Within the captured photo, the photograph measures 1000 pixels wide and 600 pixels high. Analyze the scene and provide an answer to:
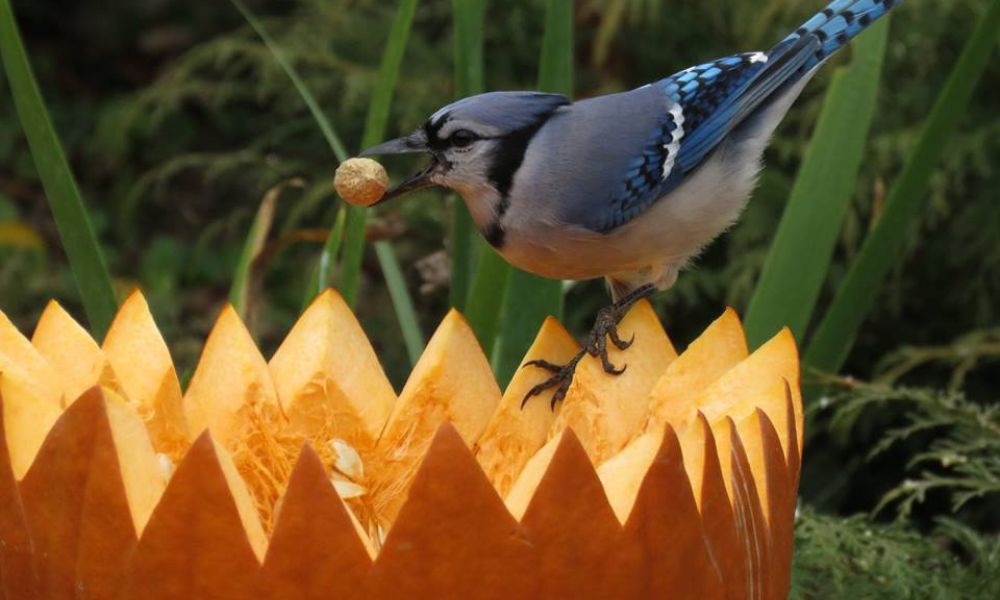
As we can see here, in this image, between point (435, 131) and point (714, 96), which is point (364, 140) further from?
point (714, 96)

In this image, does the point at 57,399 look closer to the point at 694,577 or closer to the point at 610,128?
the point at 694,577

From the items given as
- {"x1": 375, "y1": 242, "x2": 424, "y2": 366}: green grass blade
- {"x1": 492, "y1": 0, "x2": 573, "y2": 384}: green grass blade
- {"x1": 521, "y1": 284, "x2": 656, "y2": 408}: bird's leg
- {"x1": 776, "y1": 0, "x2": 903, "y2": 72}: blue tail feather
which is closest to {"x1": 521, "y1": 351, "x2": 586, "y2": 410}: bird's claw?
{"x1": 521, "y1": 284, "x2": 656, "y2": 408}: bird's leg

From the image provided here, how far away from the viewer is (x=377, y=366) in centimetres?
134

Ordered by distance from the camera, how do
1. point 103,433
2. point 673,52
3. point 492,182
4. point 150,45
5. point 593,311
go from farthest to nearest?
point 150,45 < point 673,52 < point 593,311 < point 492,182 < point 103,433

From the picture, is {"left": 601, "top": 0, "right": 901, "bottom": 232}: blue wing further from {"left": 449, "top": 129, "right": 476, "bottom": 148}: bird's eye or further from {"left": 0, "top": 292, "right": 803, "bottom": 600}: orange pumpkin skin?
{"left": 0, "top": 292, "right": 803, "bottom": 600}: orange pumpkin skin

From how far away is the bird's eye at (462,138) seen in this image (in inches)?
55.0

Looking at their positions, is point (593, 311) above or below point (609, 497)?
above

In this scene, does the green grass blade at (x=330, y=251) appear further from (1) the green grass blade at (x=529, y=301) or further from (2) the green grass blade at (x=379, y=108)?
(1) the green grass blade at (x=529, y=301)

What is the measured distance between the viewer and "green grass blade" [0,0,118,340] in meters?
1.42

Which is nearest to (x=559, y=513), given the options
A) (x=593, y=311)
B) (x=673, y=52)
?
(x=593, y=311)

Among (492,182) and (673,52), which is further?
(673,52)

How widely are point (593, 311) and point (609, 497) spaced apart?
128cm

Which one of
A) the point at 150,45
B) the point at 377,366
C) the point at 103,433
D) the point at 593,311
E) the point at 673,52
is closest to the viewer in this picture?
the point at 103,433

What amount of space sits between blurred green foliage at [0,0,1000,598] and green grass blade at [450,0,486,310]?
7 cm
